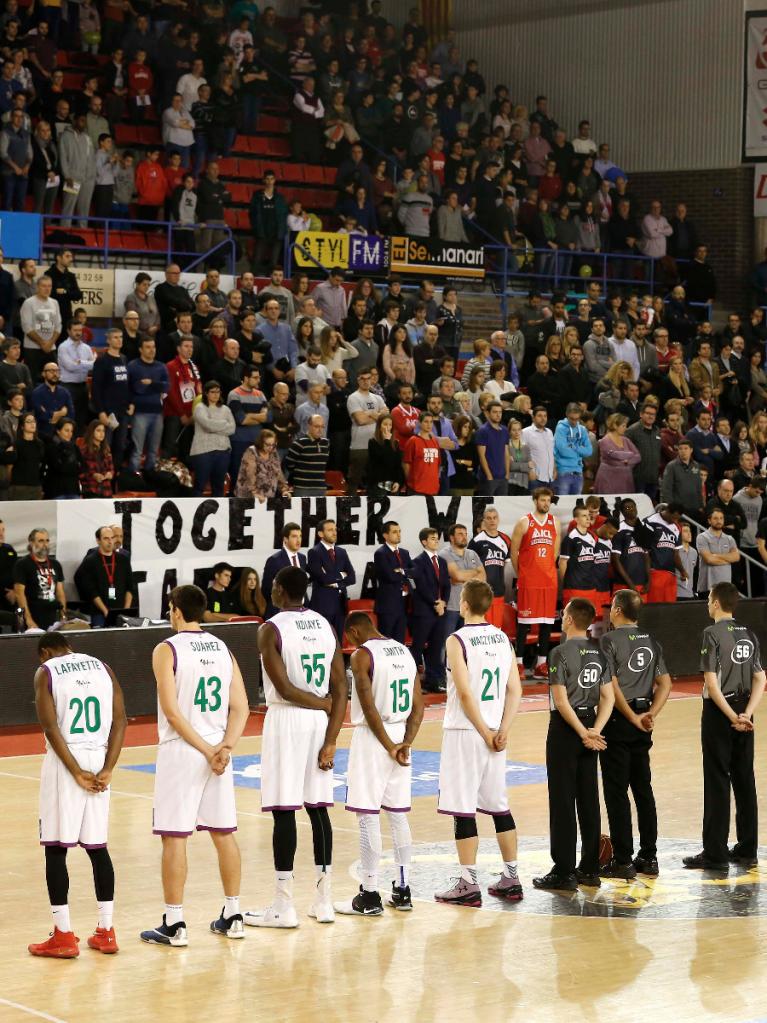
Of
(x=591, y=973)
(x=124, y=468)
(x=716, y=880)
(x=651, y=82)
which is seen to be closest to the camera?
(x=591, y=973)

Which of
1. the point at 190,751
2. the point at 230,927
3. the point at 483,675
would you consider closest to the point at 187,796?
the point at 190,751

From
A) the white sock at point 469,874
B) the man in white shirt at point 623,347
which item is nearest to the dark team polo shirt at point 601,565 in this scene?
the man in white shirt at point 623,347

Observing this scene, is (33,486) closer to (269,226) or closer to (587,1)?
(269,226)

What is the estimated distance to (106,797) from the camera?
916 cm

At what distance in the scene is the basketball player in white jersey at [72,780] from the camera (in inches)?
354

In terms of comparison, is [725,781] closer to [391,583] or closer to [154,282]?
[391,583]

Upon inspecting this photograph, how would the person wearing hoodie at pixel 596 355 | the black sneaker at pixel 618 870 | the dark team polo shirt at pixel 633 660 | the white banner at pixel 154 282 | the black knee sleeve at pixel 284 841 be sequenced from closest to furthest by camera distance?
the black knee sleeve at pixel 284 841, the black sneaker at pixel 618 870, the dark team polo shirt at pixel 633 660, the white banner at pixel 154 282, the person wearing hoodie at pixel 596 355

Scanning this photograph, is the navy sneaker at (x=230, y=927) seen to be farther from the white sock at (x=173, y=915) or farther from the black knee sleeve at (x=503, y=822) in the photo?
the black knee sleeve at (x=503, y=822)

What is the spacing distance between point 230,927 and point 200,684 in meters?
1.41

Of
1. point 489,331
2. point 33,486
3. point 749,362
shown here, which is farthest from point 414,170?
point 33,486

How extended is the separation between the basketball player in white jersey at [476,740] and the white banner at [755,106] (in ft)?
56.5

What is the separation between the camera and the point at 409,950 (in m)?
9.29

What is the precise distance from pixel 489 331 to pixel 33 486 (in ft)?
40.4

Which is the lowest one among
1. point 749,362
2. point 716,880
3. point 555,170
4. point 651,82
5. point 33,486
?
point 716,880
